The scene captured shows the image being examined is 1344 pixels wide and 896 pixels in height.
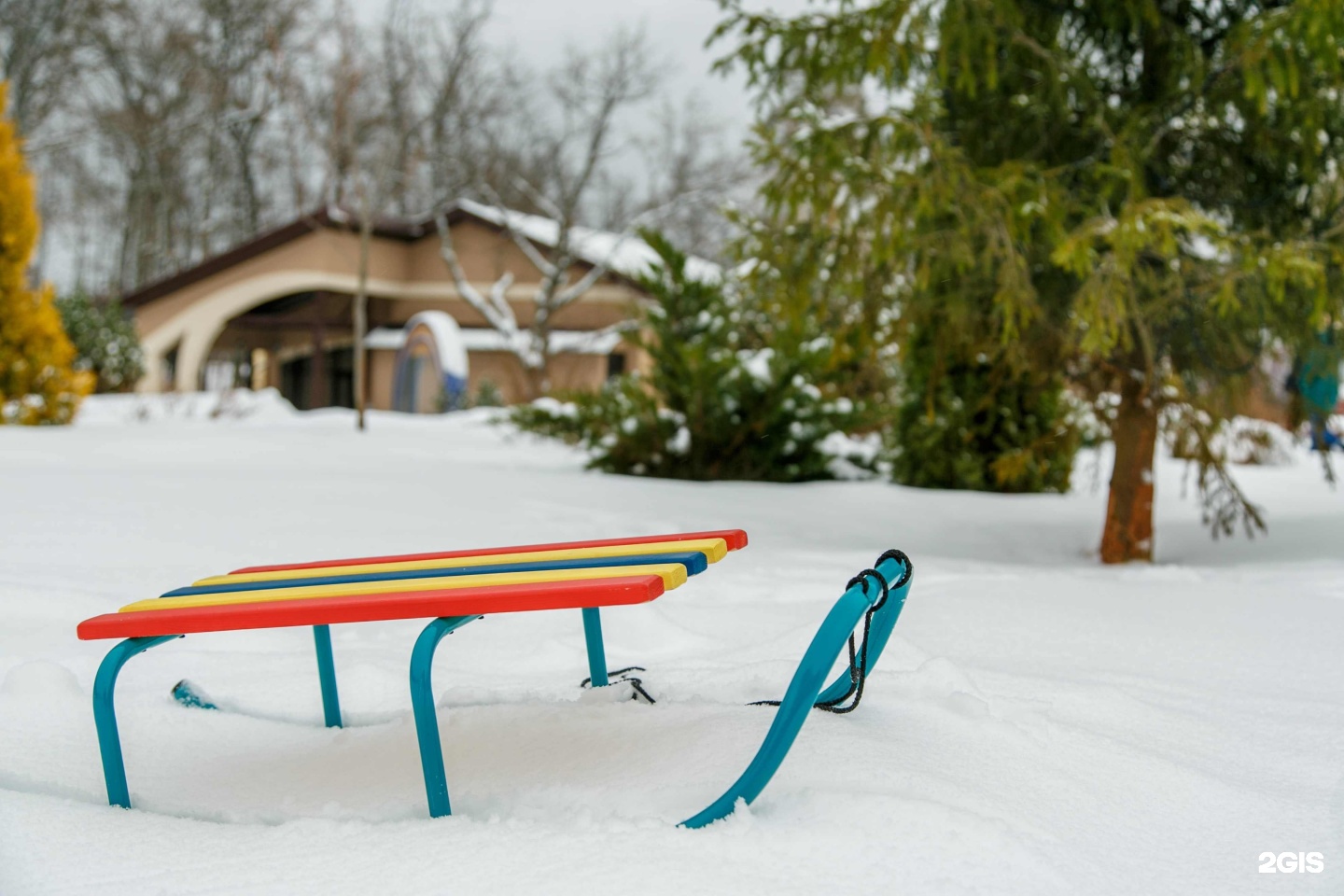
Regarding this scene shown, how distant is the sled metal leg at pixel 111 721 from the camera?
2240mm

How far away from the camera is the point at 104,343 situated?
68.3 feet

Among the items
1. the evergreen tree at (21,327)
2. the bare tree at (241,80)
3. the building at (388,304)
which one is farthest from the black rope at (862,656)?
the bare tree at (241,80)

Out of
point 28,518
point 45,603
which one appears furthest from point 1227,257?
point 28,518

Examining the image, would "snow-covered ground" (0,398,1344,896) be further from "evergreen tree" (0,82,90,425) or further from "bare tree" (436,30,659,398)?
"bare tree" (436,30,659,398)

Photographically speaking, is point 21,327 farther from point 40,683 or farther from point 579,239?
point 579,239

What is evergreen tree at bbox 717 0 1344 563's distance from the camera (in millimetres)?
5180

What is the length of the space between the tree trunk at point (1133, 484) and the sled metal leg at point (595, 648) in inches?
184

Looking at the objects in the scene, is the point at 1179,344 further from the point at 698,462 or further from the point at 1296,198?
the point at 698,462

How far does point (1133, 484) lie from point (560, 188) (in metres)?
24.5

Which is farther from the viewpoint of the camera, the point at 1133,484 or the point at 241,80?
the point at 241,80

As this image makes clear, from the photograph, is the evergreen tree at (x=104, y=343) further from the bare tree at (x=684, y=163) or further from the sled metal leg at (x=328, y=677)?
the sled metal leg at (x=328, y=677)

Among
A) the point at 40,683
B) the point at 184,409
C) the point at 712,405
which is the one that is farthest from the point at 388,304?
the point at 40,683

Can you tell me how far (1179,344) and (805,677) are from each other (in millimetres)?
5353

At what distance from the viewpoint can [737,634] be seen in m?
3.98
